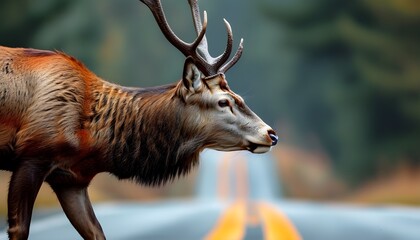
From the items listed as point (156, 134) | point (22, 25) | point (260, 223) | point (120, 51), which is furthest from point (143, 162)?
point (120, 51)

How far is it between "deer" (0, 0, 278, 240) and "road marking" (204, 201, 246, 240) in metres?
4.81

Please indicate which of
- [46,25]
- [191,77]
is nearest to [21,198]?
[191,77]

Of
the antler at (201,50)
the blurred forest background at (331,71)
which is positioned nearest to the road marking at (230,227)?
the antler at (201,50)

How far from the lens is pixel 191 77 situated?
10.6 meters

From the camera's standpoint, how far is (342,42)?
46000 mm

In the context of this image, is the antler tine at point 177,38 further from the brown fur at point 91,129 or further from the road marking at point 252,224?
the road marking at point 252,224

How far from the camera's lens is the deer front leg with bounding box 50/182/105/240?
34.5 feet

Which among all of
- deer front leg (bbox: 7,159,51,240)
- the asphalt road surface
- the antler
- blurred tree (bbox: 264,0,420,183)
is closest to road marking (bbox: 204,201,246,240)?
the asphalt road surface

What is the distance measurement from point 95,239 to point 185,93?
151 centimetres

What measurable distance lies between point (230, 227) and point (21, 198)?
324 inches

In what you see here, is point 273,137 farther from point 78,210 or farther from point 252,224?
point 252,224

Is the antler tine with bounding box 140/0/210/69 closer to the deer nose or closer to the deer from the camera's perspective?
the deer

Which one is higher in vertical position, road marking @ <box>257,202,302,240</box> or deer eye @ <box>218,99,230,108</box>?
deer eye @ <box>218,99,230,108</box>

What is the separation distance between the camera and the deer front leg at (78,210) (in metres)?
10.5
